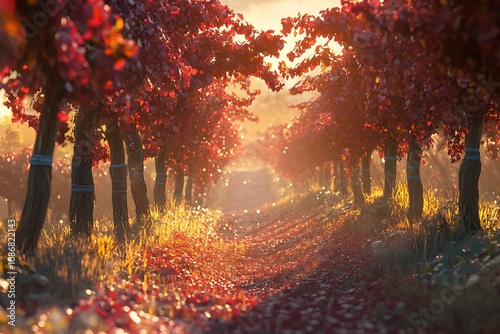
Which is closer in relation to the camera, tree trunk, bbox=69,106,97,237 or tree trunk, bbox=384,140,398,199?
tree trunk, bbox=69,106,97,237

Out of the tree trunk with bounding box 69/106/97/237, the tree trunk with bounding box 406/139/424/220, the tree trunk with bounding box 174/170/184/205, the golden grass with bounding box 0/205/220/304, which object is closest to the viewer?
the golden grass with bounding box 0/205/220/304

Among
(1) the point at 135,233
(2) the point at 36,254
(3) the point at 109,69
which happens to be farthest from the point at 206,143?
(3) the point at 109,69

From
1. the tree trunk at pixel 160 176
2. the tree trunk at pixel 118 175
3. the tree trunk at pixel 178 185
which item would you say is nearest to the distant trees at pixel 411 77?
the tree trunk at pixel 118 175

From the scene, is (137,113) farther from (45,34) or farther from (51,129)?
(45,34)

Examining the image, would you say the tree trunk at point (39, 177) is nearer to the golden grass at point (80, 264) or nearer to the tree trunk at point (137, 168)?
the golden grass at point (80, 264)

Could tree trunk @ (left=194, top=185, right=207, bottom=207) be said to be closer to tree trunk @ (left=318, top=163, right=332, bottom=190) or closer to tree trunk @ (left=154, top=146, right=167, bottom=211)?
tree trunk @ (left=318, top=163, right=332, bottom=190)

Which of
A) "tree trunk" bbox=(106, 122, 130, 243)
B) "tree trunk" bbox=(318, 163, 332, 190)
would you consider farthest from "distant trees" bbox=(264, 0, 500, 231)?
Answer: "tree trunk" bbox=(318, 163, 332, 190)

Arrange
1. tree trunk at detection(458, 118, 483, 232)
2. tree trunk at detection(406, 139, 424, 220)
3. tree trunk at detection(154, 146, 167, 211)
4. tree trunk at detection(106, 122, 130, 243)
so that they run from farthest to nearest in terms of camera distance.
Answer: tree trunk at detection(154, 146, 167, 211)
tree trunk at detection(406, 139, 424, 220)
tree trunk at detection(106, 122, 130, 243)
tree trunk at detection(458, 118, 483, 232)

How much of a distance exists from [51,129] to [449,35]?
6202 mm

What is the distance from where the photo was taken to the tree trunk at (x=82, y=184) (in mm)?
11977

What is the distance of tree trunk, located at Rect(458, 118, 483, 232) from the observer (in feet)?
37.2

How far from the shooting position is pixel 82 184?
12.1 m

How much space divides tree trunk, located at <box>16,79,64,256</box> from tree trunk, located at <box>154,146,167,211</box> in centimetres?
1157

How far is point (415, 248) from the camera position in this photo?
10.9 meters
